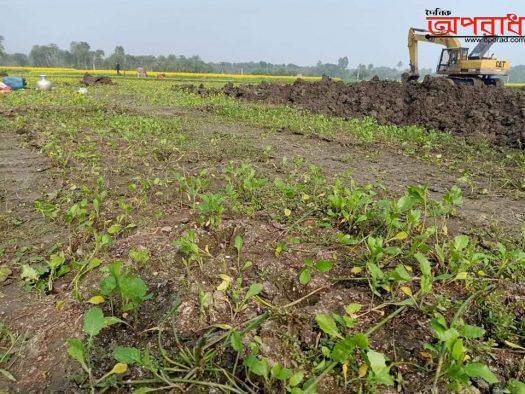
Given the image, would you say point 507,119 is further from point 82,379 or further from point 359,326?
point 82,379

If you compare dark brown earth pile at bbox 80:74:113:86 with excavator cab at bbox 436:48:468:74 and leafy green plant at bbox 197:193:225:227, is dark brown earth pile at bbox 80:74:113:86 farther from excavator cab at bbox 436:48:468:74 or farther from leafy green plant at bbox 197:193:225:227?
leafy green plant at bbox 197:193:225:227

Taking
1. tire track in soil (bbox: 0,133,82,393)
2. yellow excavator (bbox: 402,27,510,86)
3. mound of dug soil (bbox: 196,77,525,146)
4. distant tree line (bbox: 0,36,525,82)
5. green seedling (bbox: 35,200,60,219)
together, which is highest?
distant tree line (bbox: 0,36,525,82)

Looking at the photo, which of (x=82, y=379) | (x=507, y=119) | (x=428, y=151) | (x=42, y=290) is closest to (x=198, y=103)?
(x=428, y=151)

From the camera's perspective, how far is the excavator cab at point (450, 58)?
16438 mm

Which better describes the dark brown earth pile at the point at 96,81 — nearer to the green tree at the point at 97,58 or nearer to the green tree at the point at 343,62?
the green tree at the point at 97,58

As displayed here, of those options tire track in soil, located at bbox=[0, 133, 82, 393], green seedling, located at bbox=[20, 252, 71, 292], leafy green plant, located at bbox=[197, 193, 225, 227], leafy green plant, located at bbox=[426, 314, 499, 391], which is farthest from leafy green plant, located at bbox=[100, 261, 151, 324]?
leafy green plant, located at bbox=[426, 314, 499, 391]

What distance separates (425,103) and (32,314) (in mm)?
10588

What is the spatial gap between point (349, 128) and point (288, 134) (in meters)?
1.75

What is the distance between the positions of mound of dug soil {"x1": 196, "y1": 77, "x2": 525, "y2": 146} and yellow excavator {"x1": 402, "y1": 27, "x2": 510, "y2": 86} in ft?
17.2

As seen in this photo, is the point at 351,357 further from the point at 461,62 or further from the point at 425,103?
the point at 461,62

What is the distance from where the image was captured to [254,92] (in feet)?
47.2

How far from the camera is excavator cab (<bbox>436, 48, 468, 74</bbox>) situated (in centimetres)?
1644

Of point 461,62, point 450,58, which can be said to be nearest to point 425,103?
point 461,62

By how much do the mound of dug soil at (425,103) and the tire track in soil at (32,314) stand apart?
7.93 meters
